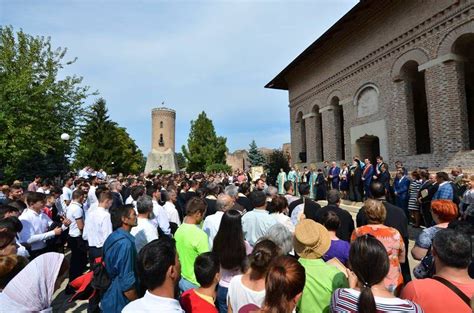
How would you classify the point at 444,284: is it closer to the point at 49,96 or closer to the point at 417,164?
the point at 417,164

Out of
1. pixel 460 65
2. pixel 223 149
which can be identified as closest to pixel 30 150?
pixel 460 65

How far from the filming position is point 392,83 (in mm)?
13320

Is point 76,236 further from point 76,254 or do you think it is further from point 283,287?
point 283,287

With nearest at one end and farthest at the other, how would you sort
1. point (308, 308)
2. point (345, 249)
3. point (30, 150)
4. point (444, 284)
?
point (444, 284), point (308, 308), point (345, 249), point (30, 150)

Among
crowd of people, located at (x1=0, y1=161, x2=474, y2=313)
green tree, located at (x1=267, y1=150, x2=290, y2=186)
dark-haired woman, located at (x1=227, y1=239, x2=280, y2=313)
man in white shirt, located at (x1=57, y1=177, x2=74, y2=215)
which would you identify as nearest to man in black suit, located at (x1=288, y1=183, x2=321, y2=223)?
A: crowd of people, located at (x1=0, y1=161, x2=474, y2=313)

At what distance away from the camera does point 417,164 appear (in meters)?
12.3

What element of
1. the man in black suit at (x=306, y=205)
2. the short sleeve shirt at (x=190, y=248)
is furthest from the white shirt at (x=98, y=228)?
the man in black suit at (x=306, y=205)

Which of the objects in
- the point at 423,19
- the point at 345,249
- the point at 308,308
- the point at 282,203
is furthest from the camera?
the point at 423,19

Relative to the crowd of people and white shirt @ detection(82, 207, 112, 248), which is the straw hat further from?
white shirt @ detection(82, 207, 112, 248)

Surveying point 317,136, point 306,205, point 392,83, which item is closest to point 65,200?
point 306,205

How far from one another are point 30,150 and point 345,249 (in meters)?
16.2

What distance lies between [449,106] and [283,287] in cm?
1225

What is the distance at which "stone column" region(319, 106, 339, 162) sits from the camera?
17.9 metres

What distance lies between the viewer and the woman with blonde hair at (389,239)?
3.12 meters
